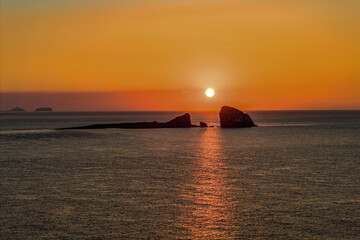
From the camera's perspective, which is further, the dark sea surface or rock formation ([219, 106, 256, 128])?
rock formation ([219, 106, 256, 128])

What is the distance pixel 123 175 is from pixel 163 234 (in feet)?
58.3

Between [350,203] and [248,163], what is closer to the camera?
[350,203]

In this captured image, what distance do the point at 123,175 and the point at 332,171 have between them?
20.2 metres

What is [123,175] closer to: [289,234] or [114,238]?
[114,238]

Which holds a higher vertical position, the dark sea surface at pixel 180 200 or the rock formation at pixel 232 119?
the rock formation at pixel 232 119

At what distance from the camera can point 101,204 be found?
24234 millimetres

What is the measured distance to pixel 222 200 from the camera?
25453mm

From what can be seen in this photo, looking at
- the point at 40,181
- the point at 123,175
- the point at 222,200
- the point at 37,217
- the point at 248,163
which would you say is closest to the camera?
the point at 37,217

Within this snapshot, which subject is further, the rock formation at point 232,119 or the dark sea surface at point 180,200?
the rock formation at point 232,119

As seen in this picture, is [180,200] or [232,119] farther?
[232,119]

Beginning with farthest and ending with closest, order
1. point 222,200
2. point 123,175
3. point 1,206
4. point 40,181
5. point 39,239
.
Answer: point 123,175, point 40,181, point 222,200, point 1,206, point 39,239

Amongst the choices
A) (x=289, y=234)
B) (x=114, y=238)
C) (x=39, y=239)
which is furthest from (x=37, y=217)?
(x=289, y=234)

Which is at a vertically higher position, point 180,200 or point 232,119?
point 232,119

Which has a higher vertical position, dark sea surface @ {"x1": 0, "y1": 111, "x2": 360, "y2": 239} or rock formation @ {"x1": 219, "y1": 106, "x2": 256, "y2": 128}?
rock formation @ {"x1": 219, "y1": 106, "x2": 256, "y2": 128}
